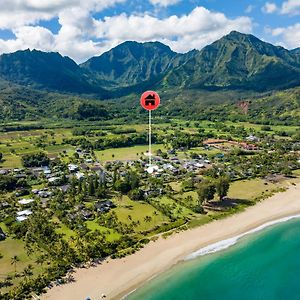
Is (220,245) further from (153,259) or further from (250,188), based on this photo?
(250,188)

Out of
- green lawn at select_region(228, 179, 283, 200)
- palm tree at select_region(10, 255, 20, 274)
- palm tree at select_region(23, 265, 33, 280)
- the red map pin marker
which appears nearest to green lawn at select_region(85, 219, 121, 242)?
palm tree at select_region(23, 265, 33, 280)

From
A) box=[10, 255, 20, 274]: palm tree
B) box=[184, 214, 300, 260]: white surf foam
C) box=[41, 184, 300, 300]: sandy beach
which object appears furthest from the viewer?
box=[184, 214, 300, 260]: white surf foam

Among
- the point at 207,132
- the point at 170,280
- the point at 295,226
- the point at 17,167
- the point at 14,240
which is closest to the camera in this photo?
the point at 170,280

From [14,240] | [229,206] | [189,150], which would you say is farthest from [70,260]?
[189,150]

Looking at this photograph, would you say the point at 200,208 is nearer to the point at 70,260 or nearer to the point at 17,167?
the point at 70,260

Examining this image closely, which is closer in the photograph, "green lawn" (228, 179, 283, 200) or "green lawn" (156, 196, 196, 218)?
"green lawn" (156, 196, 196, 218)

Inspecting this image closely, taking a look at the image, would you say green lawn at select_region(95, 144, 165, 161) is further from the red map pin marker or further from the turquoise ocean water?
the red map pin marker

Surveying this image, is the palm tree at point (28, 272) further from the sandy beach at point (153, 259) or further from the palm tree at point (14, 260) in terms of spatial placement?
the sandy beach at point (153, 259)

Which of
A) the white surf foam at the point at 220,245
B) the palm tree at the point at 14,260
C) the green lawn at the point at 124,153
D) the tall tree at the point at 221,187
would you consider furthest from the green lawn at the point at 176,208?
the green lawn at the point at 124,153
